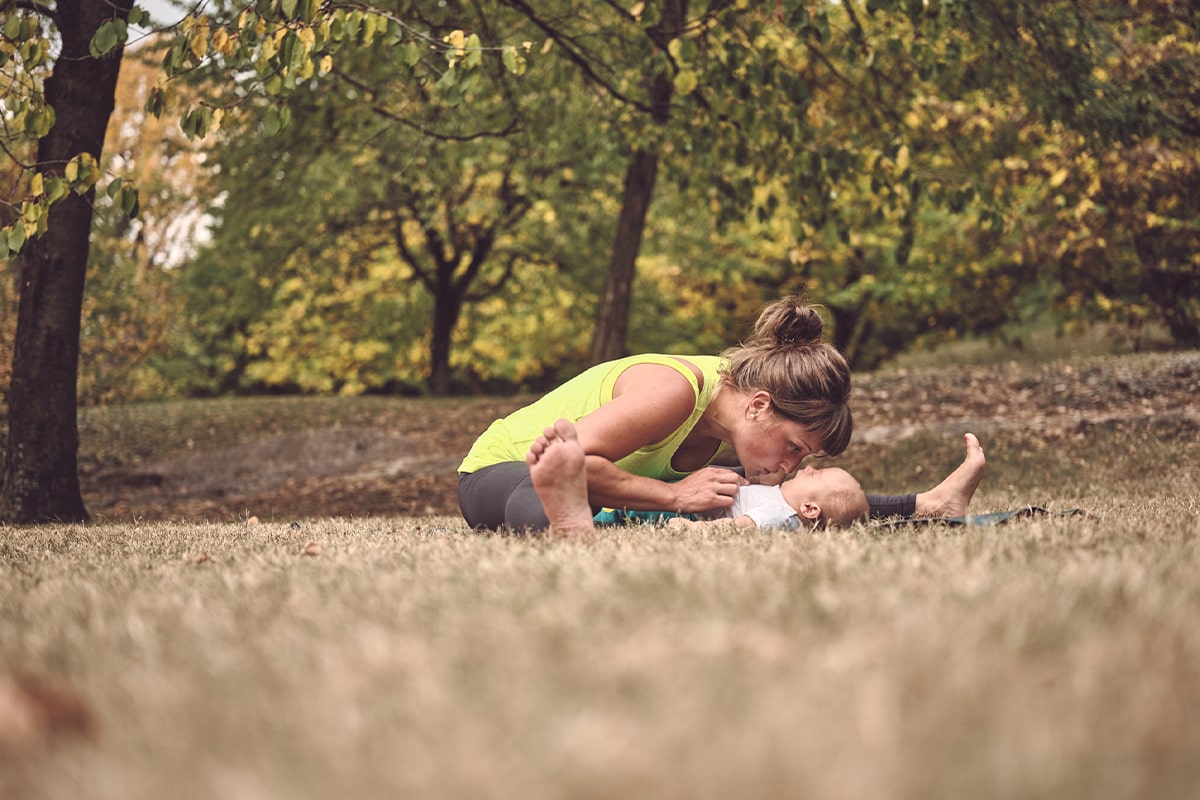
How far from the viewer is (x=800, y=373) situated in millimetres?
3783

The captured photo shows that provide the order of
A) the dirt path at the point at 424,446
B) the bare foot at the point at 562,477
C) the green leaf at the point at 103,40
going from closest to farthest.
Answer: the bare foot at the point at 562,477, the green leaf at the point at 103,40, the dirt path at the point at 424,446

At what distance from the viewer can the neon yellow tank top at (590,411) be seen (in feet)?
12.8

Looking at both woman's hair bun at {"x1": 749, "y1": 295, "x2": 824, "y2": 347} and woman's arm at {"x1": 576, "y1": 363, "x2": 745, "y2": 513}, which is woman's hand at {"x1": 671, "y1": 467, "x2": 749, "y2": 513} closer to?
woman's arm at {"x1": 576, "y1": 363, "x2": 745, "y2": 513}

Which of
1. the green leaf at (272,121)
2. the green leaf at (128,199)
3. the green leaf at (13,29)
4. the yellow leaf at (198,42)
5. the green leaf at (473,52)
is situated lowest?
the green leaf at (128,199)

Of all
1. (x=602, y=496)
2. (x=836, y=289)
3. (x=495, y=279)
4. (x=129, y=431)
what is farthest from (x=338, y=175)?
(x=836, y=289)

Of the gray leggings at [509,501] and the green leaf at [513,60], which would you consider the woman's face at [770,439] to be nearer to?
the gray leggings at [509,501]

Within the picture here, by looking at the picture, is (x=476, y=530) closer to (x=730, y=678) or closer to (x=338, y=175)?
(x=730, y=678)

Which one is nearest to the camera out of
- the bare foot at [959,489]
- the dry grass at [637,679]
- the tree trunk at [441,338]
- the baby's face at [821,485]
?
the dry grass at [637,679]

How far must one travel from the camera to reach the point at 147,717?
1320 millimetres

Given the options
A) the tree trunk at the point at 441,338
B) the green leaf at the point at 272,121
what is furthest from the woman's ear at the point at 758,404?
the tree trunk at the point at 441,338

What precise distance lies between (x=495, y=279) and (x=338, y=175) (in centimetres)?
810

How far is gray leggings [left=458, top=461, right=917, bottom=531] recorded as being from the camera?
3.62 metres

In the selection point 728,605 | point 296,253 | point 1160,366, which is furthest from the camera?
point 296,253

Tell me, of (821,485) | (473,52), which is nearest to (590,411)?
(821,485)
